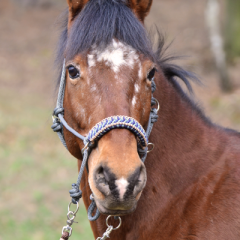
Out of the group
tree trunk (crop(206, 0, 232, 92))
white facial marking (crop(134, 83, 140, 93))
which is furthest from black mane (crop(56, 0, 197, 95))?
tree trunk (crop(206, 0, 232, 92))

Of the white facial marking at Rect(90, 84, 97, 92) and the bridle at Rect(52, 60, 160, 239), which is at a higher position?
the white facial marking at Rect(90, 84, 97, 92)

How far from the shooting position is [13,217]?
6.45 m

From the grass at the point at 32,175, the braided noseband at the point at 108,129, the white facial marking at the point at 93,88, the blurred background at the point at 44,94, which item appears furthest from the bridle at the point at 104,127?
the grass at the point at 32,175

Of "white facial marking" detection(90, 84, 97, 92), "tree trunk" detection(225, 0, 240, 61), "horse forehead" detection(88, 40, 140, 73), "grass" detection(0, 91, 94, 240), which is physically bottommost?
"white facial marking" detection(90, 84, 97, 92)

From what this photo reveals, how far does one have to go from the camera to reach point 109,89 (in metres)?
2.29

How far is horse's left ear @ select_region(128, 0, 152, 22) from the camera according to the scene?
2.70 metres

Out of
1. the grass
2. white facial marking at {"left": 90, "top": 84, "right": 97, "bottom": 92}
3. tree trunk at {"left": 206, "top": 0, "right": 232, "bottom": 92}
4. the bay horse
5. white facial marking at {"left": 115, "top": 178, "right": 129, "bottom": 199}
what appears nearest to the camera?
white facial marking at {"left": 115, "top": 178, "right": 129, "bottom": 199}

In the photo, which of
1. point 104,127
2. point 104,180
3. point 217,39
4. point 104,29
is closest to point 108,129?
point 104,127

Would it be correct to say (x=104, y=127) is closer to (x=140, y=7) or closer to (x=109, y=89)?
(x=109, y=89)

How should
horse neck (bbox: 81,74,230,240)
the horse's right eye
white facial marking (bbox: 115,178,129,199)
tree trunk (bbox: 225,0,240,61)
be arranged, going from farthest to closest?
1. tree trunk (bbox: 225,0,240,61)
2. horse neck (bbox: 81,74,230,240)
3. the horse's right eye
4. white facial marking (bbox: 115,178,129,199)

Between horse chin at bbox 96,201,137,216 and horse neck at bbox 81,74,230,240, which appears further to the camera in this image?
horse neck at bbox 81,74,230,240

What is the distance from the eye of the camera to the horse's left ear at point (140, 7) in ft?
8.85

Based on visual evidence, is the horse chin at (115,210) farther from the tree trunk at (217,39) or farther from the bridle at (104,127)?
the tree trunk at (217,39)

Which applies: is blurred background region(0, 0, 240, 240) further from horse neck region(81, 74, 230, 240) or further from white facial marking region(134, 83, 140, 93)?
white facial marking region(134, 83, 140, 93)
